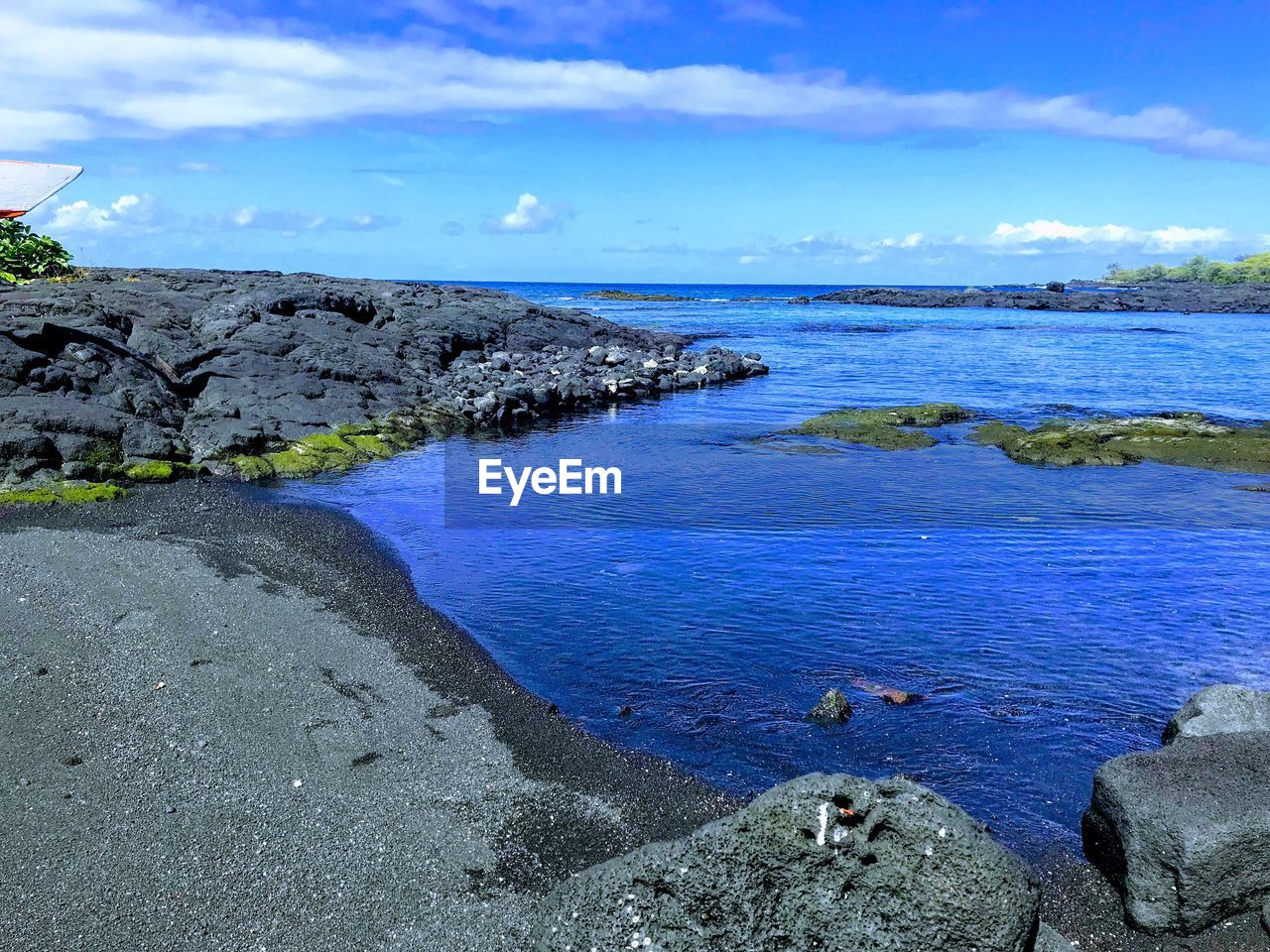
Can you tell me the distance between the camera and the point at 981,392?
153 ft

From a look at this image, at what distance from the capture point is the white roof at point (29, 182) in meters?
16.6

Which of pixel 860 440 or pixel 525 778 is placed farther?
pixel 860 440

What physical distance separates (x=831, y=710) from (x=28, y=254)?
1610 inches

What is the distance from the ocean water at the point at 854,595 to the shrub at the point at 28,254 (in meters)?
21.6

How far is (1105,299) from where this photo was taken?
136250mm

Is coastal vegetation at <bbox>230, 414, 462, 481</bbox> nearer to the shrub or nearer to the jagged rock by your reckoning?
the shrub

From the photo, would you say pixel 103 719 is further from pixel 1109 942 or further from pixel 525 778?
pixel 1109 942

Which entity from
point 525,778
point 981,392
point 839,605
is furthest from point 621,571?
point 981,392

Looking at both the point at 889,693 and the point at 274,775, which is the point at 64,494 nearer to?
the point at 274,775

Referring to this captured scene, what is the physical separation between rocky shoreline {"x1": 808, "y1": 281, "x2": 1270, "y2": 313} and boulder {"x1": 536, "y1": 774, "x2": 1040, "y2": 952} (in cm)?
14107

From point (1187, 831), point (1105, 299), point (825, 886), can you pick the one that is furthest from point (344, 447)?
point (1105, 299)

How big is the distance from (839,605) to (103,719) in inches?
449

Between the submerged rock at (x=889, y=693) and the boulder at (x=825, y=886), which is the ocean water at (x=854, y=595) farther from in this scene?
the boulder at (x=825, y=886)

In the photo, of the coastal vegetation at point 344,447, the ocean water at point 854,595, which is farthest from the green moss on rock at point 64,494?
the ocean water at point 854,595
